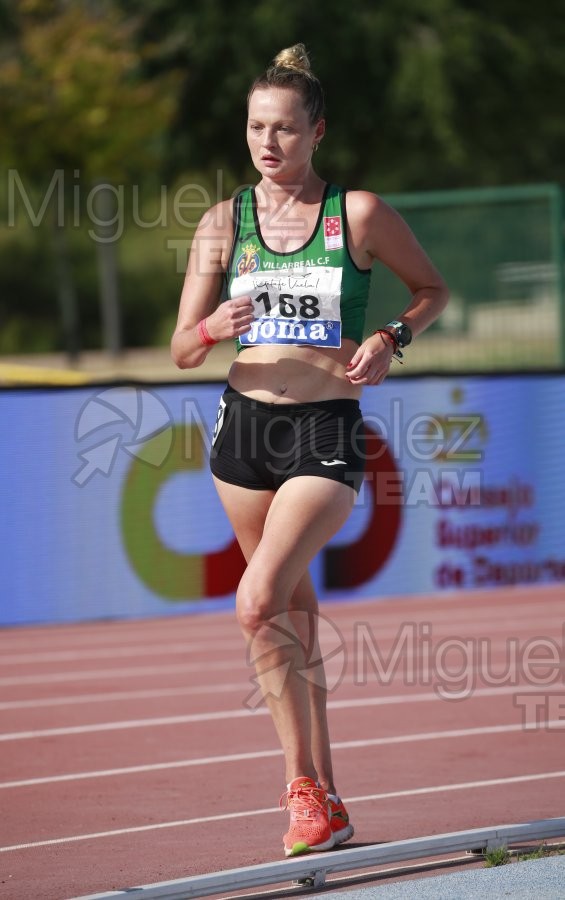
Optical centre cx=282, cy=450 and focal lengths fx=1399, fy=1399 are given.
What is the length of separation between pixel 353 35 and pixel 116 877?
833 inches

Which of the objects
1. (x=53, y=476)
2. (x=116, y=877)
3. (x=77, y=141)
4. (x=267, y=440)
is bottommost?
(x=116, y=877)

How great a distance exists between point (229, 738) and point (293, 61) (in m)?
3.52

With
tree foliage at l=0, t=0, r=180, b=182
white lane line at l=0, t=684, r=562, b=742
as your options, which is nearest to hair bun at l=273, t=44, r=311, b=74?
white lane line at l=0, t=684, r=562, b=742

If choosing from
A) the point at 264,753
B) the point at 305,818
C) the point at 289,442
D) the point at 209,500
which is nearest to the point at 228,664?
the point at 209,500

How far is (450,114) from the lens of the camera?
24.0 meters

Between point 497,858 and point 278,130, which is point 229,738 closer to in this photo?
point 497,858

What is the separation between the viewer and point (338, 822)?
431 centimetres

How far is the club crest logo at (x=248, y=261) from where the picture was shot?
4223 millimetres

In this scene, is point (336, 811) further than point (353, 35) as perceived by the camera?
No

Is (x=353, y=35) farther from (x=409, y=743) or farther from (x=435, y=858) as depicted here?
(x=435, y=858)

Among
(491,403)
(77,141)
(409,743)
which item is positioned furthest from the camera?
(77,141)

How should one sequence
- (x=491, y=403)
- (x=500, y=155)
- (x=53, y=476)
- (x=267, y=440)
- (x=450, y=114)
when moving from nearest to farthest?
(x=267, y=440) < (x=53, y=476) < (x=491, y=403) < (x=450, y=114) < (x=500, y=155)

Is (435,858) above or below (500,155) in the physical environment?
below

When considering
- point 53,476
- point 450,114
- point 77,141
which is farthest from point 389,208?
point 450,114
